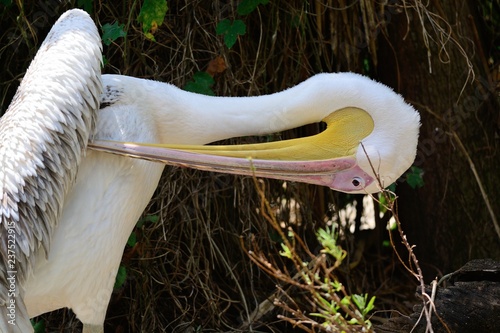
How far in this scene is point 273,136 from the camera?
161 inches

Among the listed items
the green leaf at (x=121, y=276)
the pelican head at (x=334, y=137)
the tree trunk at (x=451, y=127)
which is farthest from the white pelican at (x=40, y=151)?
the tree trunk at (x=451, y=127)

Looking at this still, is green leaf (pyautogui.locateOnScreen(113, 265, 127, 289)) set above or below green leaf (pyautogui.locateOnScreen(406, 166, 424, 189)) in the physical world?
below

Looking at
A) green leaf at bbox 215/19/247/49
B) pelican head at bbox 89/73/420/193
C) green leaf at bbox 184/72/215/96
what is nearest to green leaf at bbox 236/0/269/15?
green leaf at bbox 215/19/247/49

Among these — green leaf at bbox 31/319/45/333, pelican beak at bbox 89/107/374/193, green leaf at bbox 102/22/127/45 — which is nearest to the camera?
pelican beak at bbox 89/107/374/193

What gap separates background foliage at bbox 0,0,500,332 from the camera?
396cm

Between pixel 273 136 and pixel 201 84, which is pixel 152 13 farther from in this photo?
pixel 273 136

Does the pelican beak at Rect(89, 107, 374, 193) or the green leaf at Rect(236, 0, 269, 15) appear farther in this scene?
the green leaf at Rect(236, 0, 269, 15)

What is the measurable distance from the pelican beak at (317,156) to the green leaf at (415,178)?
94 cm

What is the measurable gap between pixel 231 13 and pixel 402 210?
141 centimetres

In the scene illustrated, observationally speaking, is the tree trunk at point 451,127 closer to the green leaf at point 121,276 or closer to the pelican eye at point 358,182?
the pelican eye at point 358,182

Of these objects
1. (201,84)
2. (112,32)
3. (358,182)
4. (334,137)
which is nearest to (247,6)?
(201,84)

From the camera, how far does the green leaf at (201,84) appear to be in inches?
145

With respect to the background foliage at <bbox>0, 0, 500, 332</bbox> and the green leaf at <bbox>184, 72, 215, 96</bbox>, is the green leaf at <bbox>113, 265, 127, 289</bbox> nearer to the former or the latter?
the background foliage at <bbox>0, 0, 500, 332</bbox>

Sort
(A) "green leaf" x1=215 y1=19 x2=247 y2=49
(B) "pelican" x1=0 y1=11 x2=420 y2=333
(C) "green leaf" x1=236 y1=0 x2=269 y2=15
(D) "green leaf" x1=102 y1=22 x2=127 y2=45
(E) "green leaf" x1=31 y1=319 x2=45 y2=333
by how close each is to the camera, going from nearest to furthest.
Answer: (B) "pelican" x1=0 y1=11 x2=420 y2=333, (D) "green leaf" x1=102 y1=22 x2=127 y2=45, (A) "green leaf" x1=215 y1=19 x2=247 y2=49, (C) "green leaf" x1=236 y1=0 x2=269 y2=15, (E) "green leaf" x1=31 y1=319 x2=45 y2=333
